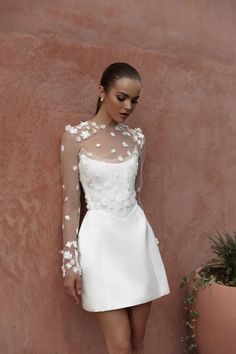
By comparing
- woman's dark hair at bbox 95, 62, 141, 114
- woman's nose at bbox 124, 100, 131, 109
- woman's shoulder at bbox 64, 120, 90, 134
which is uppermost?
woman's dark hair at bbox 95, 62, 141, 114

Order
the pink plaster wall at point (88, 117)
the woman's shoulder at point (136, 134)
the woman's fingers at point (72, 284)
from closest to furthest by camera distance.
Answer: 1. the woman's fingers at point (72, 284)
2. the pink plaster wall at point (88, 117)
3. the woman's shoulder at point (136, 134)

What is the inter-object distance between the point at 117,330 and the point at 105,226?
52cm

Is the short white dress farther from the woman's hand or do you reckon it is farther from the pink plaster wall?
the pink plaster wall

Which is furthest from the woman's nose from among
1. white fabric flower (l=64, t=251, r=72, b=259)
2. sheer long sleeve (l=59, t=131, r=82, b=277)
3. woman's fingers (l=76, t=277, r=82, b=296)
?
woman's fingers (l=76, t=277, r=82, b=296)

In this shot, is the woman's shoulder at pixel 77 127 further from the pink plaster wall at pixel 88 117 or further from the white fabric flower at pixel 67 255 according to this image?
the white fabric flower at pixel 67 255

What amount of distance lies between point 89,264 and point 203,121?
4.85ft

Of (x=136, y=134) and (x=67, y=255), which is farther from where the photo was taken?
(x=136, y=134)

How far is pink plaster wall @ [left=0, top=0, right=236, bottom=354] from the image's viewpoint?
106 inches

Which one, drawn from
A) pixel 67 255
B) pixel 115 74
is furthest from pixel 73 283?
pixel 115 74

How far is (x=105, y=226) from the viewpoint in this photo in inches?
105

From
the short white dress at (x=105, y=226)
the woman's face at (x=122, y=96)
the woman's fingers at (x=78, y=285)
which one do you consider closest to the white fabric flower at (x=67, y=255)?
the short white dress at (x=105, y=226)

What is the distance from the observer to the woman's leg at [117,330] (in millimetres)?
2602

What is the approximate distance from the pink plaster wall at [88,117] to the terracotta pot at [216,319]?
0.98ft

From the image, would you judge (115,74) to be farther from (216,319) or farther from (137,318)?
(216,319)
